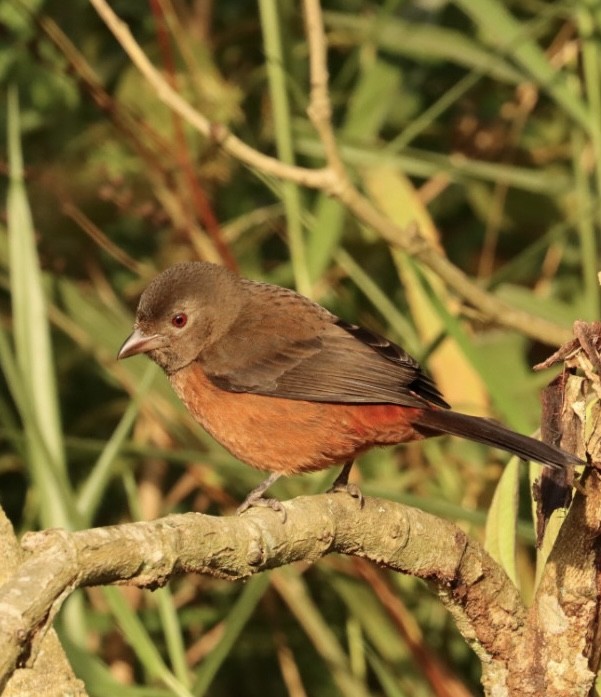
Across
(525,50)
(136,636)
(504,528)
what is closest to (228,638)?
(136,636)

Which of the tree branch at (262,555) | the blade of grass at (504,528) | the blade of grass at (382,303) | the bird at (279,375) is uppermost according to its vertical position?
the blade of grass at (382,303)

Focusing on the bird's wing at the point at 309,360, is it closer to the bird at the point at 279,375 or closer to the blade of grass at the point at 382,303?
the bird at the point at 279,375

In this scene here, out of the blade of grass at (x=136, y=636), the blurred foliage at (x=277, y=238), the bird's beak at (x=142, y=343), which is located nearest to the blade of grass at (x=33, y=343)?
the blurred foliage at (x=277, y=238)

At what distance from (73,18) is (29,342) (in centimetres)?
166

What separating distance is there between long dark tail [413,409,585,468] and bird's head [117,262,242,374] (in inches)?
32.7

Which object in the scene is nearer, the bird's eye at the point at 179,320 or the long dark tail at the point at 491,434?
the long dark tail at the point at 491,434

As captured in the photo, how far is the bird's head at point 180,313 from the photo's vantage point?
392cm

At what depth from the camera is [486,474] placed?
4527 millimetres

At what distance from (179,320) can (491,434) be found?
128cm

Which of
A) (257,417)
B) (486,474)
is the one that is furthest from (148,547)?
(486,474)

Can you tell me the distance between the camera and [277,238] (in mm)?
5406

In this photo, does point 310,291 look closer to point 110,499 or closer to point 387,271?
point 387,271

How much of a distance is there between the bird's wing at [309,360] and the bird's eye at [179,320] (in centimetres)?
13

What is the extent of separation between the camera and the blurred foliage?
4.06 metres
